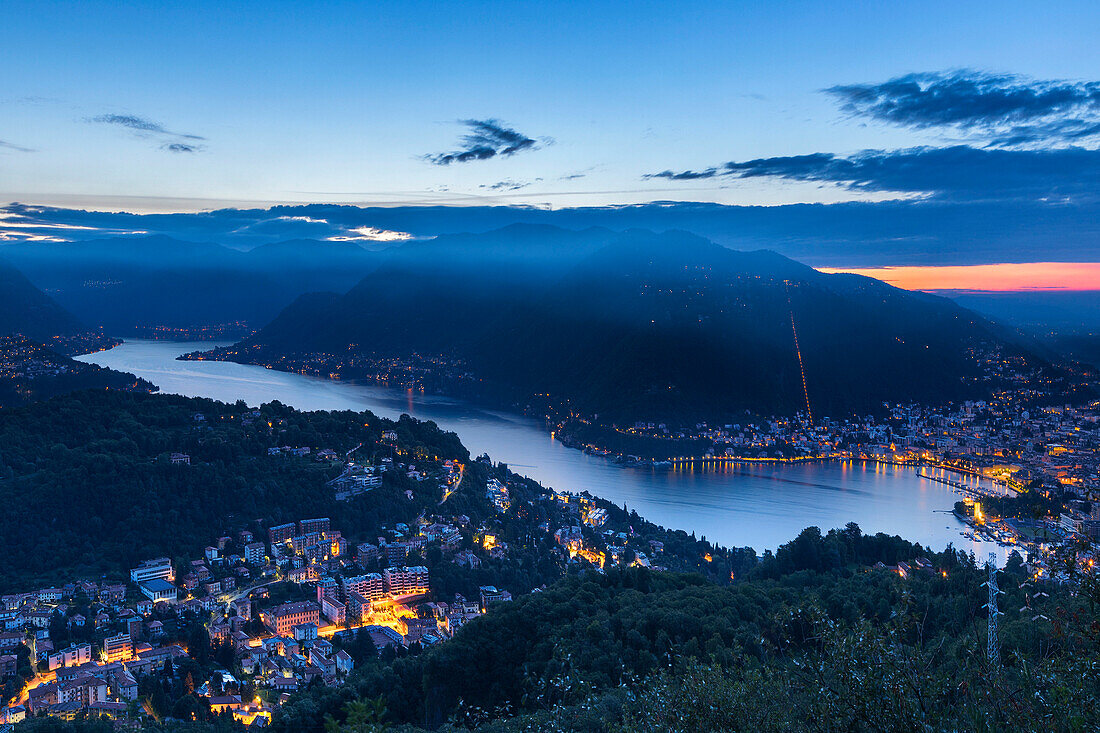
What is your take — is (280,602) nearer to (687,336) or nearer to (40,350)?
(687,336)

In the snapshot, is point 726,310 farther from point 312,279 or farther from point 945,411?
point 312,279

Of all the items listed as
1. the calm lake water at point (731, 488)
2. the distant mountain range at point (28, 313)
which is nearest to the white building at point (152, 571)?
the calm lake water at point (731, 488)

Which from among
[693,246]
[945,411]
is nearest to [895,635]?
[945,411]

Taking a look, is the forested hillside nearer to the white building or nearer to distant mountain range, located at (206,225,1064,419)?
the white building

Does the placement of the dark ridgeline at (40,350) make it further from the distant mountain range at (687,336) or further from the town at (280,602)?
the town at (280,602)

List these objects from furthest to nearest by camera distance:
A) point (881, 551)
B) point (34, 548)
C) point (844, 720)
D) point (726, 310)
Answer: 1. point (726, 310)
2. point (881, 551)
3. point (34, 548)
4. point (844, 720)

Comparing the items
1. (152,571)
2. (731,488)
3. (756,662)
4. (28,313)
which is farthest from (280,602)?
(28,313)
